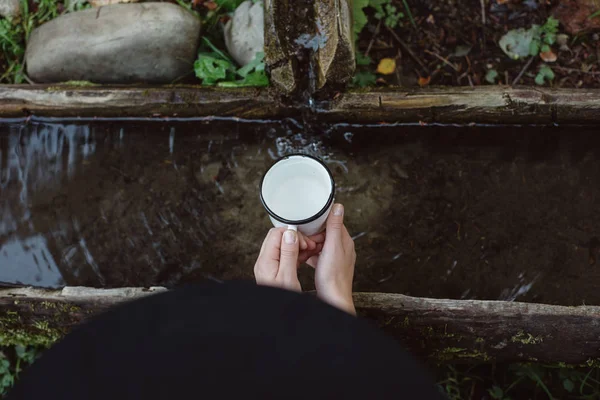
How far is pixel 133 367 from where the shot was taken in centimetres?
98

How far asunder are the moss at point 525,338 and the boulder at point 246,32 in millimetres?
1926

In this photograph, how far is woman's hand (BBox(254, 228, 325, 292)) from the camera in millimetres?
1808

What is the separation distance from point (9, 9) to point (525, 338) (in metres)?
3.51

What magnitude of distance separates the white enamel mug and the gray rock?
237 centimetres

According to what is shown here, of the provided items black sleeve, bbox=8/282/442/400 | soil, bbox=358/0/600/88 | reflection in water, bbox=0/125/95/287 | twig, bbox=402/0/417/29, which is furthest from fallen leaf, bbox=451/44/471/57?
black sleeve, bbox=8/282/442/400

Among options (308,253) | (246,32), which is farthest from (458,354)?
(246,32)

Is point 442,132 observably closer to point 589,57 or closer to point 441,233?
point 441,233

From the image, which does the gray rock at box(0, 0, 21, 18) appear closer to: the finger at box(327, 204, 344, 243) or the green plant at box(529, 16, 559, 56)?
the finger at box(327, 204, 344, 243)

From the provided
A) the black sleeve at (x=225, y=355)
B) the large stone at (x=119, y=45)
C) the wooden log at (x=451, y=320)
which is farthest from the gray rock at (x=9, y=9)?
the black sleeve at (x=225, y=355)

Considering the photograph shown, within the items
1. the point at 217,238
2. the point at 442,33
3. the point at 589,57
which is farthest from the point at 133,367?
the point at 589,57

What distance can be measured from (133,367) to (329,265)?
108cm

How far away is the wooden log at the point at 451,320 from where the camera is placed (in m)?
2.01

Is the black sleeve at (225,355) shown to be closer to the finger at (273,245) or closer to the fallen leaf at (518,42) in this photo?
the finger at (273,245)

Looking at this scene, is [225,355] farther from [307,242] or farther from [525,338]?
[525,338]
